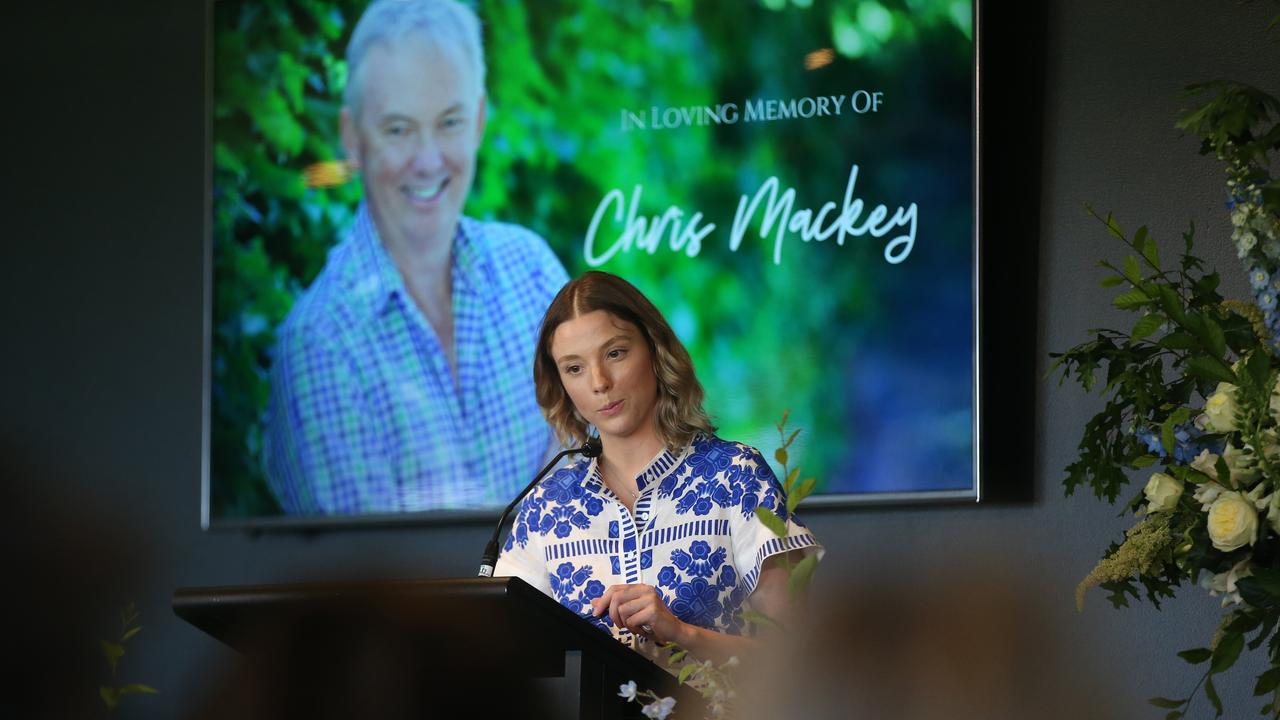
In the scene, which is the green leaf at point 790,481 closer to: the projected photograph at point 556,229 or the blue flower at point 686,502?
the blue flower at point 686,502

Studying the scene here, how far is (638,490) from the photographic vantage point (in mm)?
2135

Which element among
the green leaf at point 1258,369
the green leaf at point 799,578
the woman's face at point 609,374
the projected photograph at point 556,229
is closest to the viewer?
the green leaf at point 799,578

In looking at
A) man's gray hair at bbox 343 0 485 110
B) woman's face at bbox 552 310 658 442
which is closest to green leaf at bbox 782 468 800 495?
woman's face at bbox 552 310 658 442

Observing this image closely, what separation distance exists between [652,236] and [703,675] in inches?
90.4

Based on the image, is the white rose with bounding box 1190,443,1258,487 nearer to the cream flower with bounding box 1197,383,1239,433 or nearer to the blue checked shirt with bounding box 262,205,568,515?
the cream flower with bounding box 1197,383,1239,433

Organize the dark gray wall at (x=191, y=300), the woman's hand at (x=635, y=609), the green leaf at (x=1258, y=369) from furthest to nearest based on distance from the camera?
the dark gray wall at (x=191, y=300)
the woman's hand at (x=635, y=609)
the green leaf at (x=1258, y=369)

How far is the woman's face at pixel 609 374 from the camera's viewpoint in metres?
2.16

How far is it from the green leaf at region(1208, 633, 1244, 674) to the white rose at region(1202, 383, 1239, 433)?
0.17 meters

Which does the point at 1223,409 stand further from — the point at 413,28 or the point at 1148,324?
the point at 413,28

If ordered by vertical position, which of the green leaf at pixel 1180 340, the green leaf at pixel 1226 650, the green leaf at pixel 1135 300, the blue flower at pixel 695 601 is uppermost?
the green leaf at pixel 1135 300

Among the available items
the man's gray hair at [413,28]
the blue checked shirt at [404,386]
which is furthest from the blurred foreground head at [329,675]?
the man's gray hair at [413,28]

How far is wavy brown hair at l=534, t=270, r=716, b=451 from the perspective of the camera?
2182mm

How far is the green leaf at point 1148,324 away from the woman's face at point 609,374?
36.1 inches

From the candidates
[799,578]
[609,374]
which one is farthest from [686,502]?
[799,578]
